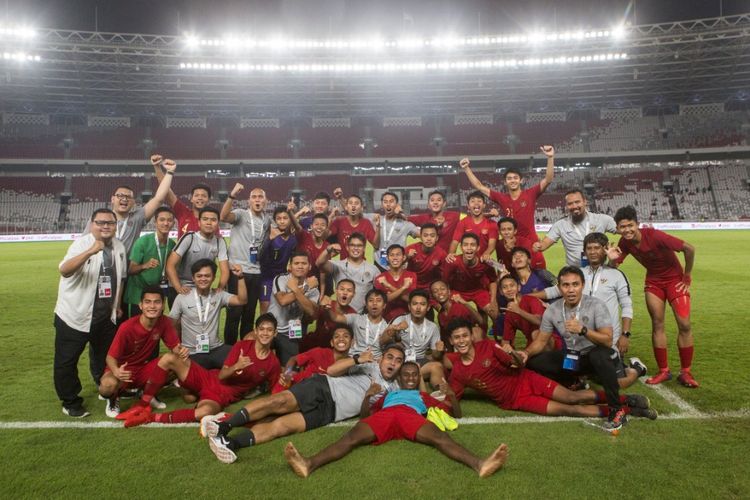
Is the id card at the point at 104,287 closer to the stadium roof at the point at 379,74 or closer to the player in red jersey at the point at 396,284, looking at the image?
the player in red jersey at the point at 396,284

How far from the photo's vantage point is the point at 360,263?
6176 millimetres

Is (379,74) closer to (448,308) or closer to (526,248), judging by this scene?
(526,248)

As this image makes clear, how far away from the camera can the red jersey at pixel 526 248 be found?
635cm

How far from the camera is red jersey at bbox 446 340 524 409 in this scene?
14.6 ft

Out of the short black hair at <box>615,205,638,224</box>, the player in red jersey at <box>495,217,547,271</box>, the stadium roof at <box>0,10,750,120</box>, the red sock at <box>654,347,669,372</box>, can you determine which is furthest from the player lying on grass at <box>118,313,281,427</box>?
the stadium roof at <box>0,10,750,120</box>

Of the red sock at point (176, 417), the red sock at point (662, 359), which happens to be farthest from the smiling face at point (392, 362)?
the red sock at point (662, 359)

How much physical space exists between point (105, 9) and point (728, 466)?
3709 cm

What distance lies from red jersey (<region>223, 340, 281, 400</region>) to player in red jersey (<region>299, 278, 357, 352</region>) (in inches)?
37.0

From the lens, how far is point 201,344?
→ 5.02m

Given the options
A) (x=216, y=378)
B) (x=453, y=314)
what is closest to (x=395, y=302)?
(x=453, y=314)

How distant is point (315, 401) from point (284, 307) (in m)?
1.83

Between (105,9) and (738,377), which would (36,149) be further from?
(738,377)

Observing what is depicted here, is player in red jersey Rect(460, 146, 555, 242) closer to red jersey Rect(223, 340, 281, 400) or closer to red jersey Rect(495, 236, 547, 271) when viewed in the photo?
red jersey Rect(495, 236, 547, 271)

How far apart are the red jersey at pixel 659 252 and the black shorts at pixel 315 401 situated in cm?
353
